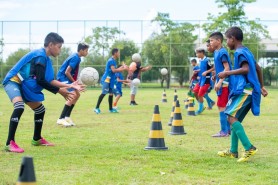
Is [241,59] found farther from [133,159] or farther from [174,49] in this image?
[174,49]

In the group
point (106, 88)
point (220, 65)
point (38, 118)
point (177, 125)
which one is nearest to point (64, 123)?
point (177, 125)

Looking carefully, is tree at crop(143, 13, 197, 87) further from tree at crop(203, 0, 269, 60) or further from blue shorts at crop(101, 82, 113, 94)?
blue shorts at crop(101, 82, 113, 94)

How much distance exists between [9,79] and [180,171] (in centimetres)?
336

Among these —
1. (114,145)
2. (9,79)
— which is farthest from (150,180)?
(9,79)

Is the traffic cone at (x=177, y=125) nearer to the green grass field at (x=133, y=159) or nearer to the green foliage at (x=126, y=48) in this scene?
the green grass field at (x=133, y=159)

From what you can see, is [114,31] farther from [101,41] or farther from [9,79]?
[9,79]

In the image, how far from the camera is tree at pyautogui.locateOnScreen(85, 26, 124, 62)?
45969mm

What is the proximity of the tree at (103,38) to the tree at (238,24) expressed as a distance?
8654 millimetres

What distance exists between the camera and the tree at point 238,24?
45.5m

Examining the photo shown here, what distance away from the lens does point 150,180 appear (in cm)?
543

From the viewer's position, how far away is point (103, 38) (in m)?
46.3

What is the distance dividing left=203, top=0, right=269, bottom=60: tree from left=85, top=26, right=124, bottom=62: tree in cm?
865

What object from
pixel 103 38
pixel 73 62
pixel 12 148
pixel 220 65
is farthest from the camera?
pixel 103 38

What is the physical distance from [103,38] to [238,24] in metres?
12.9
